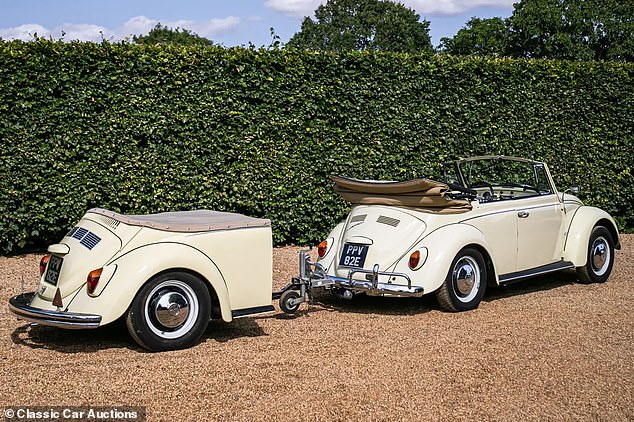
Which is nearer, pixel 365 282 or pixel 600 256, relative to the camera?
pixel 365 282

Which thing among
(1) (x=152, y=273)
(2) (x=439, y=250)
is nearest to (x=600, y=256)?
(2) (x=439, y=250)

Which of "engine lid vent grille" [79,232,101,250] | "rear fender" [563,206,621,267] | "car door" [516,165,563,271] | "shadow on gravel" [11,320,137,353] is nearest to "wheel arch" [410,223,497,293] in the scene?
"car door" [516,165,563,271]

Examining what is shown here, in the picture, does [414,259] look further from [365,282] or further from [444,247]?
[365,282]

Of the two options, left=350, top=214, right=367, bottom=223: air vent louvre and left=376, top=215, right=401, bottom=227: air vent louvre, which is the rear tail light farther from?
left=350, top=214, right=367, bottom=223: air vent louvre

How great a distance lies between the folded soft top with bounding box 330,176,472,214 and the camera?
23.5 feet

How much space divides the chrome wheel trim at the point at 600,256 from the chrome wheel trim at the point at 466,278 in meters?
2.08

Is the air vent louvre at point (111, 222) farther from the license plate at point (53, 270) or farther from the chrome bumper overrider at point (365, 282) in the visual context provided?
the chrome bumper overrider at point (365, 282)

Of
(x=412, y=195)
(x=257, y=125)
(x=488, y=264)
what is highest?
(x=257, y=125)

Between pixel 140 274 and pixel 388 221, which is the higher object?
pixel 388 221

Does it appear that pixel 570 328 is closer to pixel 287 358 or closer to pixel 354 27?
pixel 287 358

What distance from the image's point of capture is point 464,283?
7227 millimetres


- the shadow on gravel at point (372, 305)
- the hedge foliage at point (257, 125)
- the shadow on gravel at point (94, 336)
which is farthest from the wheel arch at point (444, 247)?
the hedge foliage at point (257, 125)

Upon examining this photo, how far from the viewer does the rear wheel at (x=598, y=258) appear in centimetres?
863

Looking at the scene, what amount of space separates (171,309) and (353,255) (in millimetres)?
2203
